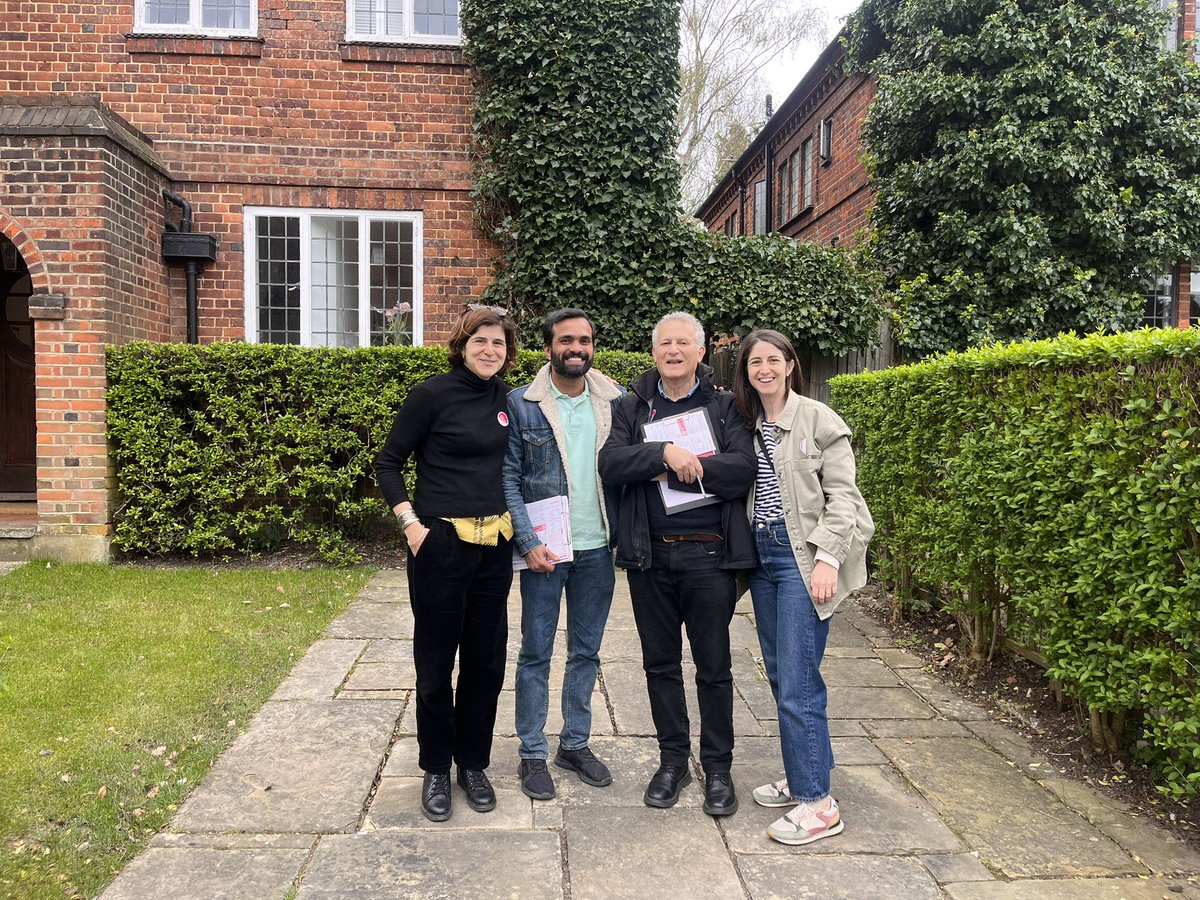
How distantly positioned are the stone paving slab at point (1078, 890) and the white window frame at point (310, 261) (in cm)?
801

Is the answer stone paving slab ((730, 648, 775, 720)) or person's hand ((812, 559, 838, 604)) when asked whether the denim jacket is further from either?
stone paving slab ((730, 648, 775, 720))

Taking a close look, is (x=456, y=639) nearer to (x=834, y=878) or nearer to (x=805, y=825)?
(x=805, y=825)

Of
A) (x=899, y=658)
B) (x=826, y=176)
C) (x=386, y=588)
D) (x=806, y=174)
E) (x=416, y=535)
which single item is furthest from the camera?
(x=806, y=174)

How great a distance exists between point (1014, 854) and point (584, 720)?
1658 mm

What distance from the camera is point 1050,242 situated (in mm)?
10148

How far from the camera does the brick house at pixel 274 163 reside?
9.27 meters

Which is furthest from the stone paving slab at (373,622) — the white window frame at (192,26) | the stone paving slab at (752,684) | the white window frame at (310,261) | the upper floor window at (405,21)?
the white window frame at (192,26)

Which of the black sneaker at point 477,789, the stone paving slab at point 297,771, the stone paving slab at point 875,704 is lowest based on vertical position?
the stone paving slab at point 875,704

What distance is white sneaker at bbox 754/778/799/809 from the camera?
344 centimetres

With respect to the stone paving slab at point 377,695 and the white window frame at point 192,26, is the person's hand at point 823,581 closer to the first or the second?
the stone paving slab at point 377,695

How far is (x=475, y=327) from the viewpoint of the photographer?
329 centimetres

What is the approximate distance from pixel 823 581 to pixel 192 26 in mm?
9576


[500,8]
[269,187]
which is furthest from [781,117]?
[269,187]

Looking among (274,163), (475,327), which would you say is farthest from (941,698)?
A: (274,163)
